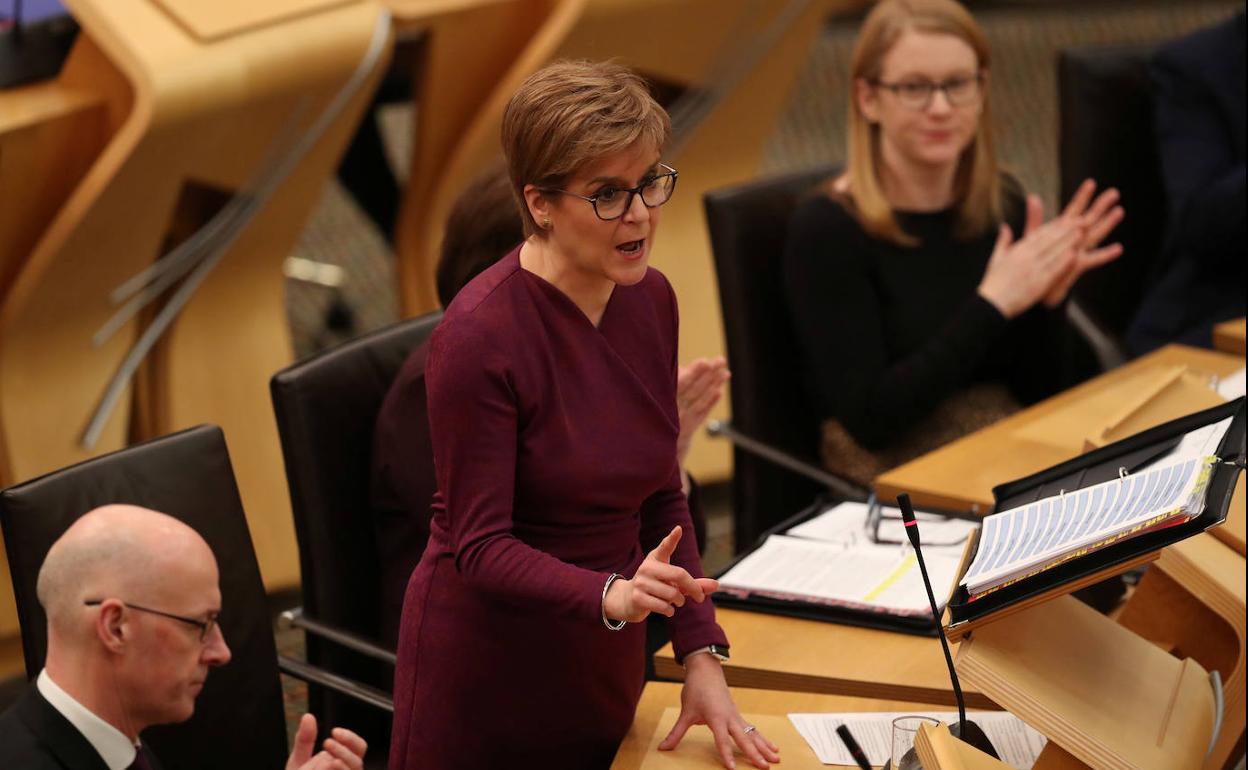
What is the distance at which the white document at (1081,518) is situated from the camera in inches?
60.4

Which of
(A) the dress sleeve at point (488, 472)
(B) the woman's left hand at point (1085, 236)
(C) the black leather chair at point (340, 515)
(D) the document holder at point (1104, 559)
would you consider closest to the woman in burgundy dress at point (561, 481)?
(A) the dress sleeve at point (488, 472)

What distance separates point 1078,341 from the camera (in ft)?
11.2

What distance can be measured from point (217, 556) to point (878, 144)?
1390 millimetres

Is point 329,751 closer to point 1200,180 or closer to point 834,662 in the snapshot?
point 834,662

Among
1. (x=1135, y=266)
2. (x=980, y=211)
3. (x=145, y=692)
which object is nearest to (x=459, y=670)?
(x=145, y=692)

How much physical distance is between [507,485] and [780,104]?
9.46ft

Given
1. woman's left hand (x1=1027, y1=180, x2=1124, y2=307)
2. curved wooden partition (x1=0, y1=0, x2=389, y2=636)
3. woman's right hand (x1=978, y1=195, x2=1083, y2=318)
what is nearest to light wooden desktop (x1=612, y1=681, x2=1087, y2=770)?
woman's right hand (x1=978, y1=195, x2=1083, y2=318)

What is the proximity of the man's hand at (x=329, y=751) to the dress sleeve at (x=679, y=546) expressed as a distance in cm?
36

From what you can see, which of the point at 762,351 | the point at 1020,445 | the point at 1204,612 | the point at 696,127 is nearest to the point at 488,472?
the point at 1204,612

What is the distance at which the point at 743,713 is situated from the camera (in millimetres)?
1871

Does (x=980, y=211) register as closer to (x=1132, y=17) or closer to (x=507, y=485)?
(x=507, y=485)

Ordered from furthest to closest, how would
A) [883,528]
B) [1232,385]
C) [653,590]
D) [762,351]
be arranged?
[762,351]
[1232,385]
[883,528]
[653,590]

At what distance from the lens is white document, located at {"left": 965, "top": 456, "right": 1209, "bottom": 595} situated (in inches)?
60.4

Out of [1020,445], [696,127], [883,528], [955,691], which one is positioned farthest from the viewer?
[696,127]
